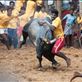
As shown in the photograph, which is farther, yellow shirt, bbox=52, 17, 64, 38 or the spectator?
the spectator

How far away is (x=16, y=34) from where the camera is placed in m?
20.0

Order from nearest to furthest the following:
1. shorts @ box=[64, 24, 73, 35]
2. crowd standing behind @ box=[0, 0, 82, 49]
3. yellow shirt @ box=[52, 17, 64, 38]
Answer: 1. yellow shirt @ box=[52, 17, 64, 38]
2. crowd standing behind @ box=[0, 0, 82, 49]
3. shorts @ box=[64, 24, 73, 35]

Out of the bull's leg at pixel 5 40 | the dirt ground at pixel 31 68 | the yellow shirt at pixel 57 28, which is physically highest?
the yellow shirt at pixel 57 28

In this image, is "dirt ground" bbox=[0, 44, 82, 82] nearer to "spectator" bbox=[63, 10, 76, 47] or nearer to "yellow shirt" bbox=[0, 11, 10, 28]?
"yellow shirt" bbox=[0, 11, 10, 28]

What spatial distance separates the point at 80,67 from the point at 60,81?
2.40 meters

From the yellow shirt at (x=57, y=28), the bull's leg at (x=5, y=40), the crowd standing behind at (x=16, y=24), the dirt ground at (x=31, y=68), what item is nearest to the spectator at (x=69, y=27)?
the crowd standing behind at (x=16, y=24)

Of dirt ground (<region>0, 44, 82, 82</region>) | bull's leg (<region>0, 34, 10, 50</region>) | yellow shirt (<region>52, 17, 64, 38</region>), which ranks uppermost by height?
yellow shirt (<region>52, 17, 64, 38</region>)

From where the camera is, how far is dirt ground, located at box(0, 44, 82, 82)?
39.3 ft

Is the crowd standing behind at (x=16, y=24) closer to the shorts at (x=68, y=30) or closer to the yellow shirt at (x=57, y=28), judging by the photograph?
the shorts at (x=68, y=30)

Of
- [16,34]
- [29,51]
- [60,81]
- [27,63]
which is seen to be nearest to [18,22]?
[16,34]

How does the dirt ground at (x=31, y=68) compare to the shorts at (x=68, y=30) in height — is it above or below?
above

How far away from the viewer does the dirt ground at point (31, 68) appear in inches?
471

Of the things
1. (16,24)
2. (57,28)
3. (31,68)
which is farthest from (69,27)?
(57,28)

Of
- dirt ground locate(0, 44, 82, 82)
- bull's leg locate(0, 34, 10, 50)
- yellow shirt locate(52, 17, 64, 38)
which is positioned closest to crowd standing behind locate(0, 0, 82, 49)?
bull's leg locate(0, 34, 10, 50)
